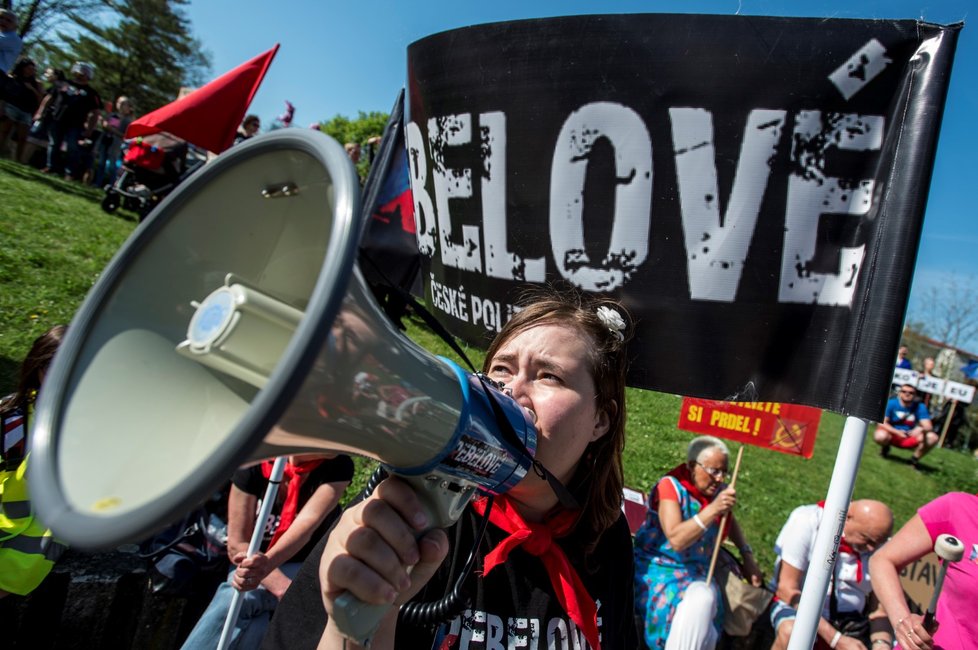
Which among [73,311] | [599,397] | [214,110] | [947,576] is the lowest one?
[73,311]

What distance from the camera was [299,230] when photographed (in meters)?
0.94

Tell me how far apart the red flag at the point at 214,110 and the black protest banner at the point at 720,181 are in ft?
7.53

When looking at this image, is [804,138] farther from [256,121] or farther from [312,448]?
[256,121]

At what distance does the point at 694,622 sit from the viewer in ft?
10.6

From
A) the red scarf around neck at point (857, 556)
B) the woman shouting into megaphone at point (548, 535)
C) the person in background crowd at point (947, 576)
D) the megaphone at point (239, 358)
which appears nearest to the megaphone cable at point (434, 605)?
the woman shouting into megaphone at point (548, 535)

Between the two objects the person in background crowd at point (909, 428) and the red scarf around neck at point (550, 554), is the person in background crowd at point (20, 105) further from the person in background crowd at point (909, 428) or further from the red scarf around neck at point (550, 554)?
the person in background crowd at point (909, 428)

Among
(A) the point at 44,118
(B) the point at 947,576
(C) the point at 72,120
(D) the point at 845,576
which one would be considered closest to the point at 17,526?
(B) the point at 947,576

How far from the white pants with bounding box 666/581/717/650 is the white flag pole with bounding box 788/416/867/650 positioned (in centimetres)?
155

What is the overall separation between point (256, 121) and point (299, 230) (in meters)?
9.14

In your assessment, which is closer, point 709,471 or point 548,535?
point 548,535

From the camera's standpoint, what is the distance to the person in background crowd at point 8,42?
829cm

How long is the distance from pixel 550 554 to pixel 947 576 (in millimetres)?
2221

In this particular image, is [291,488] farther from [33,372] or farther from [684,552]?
[684,552]

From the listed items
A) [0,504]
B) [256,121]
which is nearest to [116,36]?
[256,121]
